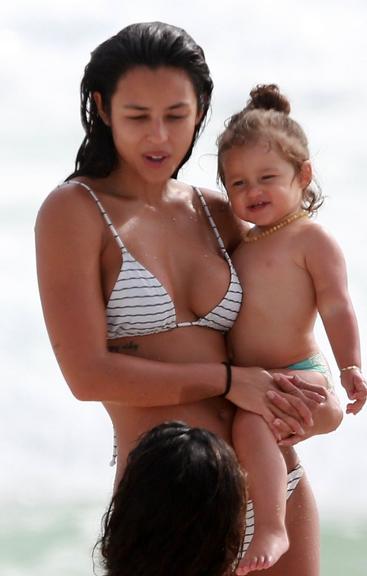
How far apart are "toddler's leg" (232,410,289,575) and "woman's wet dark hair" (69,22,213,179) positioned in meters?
0.78

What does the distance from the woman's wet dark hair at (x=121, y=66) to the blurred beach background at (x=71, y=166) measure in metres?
5.77

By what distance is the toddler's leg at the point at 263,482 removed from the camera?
373cm

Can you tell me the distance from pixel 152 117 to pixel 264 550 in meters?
1.13

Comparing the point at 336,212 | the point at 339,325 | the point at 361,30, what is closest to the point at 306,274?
the point at 339,325

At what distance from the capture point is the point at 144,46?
3.91 m

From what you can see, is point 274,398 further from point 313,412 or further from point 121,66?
point 121,66

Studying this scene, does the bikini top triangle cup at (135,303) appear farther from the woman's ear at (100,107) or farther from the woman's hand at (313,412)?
the woman's hand at (313,412)

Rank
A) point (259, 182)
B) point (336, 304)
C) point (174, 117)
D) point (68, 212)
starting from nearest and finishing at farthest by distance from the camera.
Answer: point (68, 212) < point (174, 117) < point (336, 304) < point (259, 182)

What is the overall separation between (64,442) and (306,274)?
20.9 feet

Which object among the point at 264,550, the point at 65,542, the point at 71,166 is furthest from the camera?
the point at 71,166

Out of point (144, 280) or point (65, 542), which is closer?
point (144, 280)

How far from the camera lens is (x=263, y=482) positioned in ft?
12.6

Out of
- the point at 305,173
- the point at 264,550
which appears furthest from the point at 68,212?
the point at 264,550

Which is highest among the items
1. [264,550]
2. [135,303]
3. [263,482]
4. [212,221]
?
[212,221]
